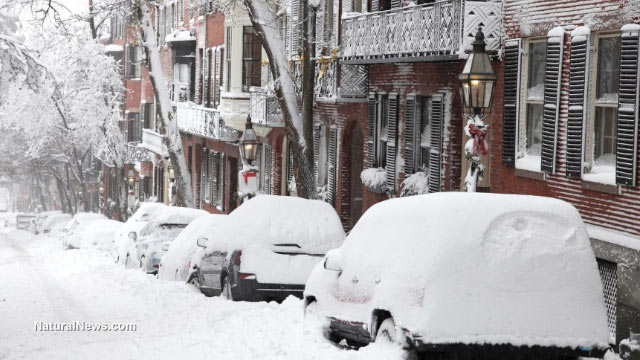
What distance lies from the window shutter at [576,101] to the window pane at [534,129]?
167cm

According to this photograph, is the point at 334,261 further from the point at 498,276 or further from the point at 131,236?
the point at 131,236

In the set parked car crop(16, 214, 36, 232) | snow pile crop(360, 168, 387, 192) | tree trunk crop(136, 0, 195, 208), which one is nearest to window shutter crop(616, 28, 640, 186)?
snow pile crop(360, 168, 387, 192)

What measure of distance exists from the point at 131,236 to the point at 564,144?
38.4ft

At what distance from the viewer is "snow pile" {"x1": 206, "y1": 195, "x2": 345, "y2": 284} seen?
16312 millimetres

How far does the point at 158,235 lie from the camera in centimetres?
2478

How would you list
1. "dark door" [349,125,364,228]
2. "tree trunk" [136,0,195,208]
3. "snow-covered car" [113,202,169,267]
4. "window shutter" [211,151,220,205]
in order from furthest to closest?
"window shutter" [211,151,220,205]
"tree trunk" [136,0,195,208]
"dark door" [349,125,364,228]
"snow-covered car" [113,202,169,267]

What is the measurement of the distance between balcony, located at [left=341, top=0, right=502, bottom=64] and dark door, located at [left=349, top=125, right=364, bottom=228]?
3.36 m

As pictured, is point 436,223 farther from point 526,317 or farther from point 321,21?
point 321,21

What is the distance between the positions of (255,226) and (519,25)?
6.09m

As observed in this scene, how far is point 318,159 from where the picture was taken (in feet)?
107

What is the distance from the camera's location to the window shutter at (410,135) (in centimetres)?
2523

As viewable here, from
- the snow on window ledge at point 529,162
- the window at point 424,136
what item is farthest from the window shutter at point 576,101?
the window at point 424,136

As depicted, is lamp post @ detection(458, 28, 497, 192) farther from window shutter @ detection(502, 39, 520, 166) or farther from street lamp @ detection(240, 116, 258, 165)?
street lamp @ detection(240, 116, 258, 165)

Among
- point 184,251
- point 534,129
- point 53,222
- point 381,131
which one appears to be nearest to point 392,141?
point 381,131
